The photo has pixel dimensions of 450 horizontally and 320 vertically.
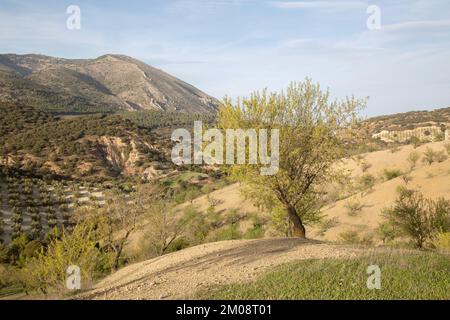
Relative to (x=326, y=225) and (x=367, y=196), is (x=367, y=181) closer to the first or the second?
(x=367, y=196)

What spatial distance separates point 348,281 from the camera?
898 centimetres

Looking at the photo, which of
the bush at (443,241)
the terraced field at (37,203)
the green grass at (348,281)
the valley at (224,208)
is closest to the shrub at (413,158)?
the valley at (224,208)

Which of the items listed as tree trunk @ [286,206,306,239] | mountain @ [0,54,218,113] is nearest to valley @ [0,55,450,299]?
tree trunk @ [286,206,306,239]

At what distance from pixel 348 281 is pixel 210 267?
181 inches

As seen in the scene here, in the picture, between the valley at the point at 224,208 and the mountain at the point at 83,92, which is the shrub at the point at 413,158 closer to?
the valley at the point at 224,208

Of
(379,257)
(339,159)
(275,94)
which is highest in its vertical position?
(275,94)

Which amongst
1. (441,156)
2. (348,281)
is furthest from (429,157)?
(348,281)

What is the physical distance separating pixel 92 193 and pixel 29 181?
9221 mm

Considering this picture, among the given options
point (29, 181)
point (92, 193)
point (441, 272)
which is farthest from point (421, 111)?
point (441, 272)

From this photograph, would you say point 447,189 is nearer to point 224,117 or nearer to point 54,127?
point 224,117

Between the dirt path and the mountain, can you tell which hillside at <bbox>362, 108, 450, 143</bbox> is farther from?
the mountain

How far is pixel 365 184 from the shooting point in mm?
41750

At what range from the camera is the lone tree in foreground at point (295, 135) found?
15.9 m

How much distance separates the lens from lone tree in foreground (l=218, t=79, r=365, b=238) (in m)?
15.9
